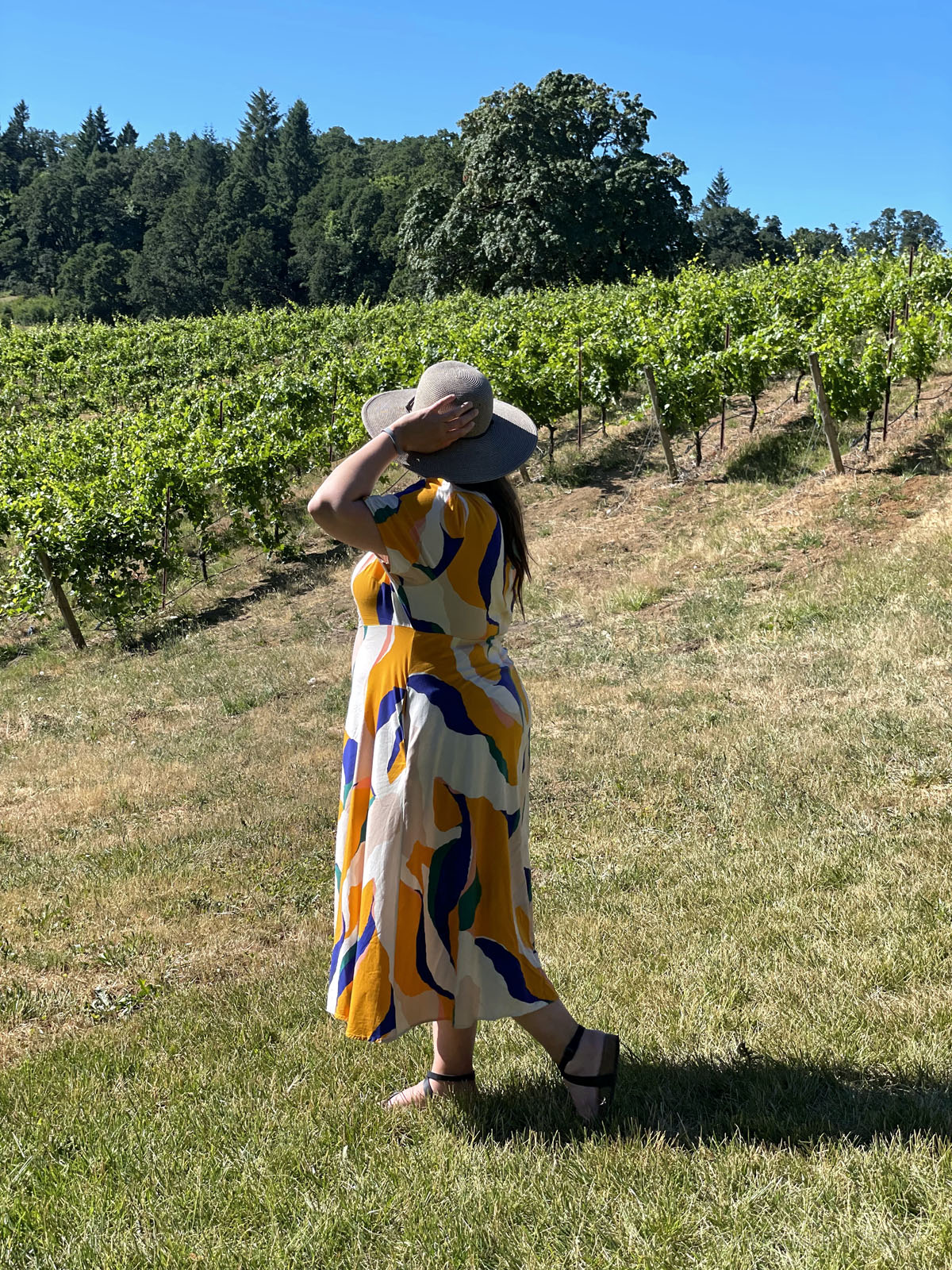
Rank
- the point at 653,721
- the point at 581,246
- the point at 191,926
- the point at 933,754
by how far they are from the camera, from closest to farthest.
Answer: the point at 191,926 → the point at 933,754 → the point at 653,721 → the point at 581,246

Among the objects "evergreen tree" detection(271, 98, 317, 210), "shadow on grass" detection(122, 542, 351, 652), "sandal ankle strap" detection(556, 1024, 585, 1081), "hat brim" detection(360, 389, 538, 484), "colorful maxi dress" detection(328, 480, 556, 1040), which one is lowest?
"shadow on grass" detection(122, 542, 351, 652)

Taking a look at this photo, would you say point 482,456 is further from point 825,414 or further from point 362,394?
point 362,394

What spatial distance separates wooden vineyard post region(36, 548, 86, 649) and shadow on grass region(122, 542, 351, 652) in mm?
639

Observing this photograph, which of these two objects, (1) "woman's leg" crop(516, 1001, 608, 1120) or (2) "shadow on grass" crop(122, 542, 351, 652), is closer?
(1) "woman's leg" crop(516, 1001, 608, 1120)

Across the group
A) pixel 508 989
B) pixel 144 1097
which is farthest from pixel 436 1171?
pixel 144 1097

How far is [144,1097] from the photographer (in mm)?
2760

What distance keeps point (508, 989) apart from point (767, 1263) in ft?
2.53

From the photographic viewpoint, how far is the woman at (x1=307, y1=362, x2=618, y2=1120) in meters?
2.33

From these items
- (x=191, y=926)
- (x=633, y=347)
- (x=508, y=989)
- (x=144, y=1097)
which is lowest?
(x=191, y=926)

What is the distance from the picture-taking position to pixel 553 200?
34250 millimetres

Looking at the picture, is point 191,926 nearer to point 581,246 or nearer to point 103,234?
point 581,246

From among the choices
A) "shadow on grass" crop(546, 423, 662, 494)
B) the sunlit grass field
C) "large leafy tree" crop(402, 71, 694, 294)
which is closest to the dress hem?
the sunlit grass field

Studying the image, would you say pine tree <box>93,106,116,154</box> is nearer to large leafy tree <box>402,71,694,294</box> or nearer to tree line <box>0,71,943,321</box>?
tree line <box>0,71,943,321</box>

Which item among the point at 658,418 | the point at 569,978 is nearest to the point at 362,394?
the point at 658,418
